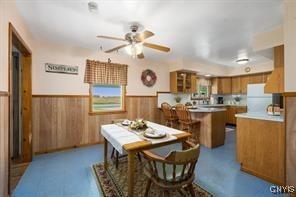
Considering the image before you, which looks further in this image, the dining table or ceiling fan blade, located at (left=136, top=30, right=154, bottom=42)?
ceiling fan blade, located at (left=136, top=30, right=154, bottom=42)

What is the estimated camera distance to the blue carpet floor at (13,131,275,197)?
1.96 meters

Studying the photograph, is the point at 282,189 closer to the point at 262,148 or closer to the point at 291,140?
→ the point at 262,148

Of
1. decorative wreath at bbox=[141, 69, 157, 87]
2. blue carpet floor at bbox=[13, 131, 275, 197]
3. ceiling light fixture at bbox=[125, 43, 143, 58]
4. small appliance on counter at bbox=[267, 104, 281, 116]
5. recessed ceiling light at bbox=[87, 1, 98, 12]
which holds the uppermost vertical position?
recessed ceiling light at bbox=[87, 1, 98, 12]

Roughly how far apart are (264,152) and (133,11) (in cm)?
279

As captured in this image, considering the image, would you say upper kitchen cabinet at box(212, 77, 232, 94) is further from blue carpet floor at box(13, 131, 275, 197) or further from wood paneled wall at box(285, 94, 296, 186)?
wood paneled wall at box(285, 94, 296, 186)

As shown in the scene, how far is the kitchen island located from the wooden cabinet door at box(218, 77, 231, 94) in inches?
121

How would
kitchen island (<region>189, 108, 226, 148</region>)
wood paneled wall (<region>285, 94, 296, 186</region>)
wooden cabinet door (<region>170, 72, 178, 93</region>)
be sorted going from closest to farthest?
1. wood paneled wall (<region>285, 94, 296, 186</region>)
2. kitchen island (<region>189, 108, 226, 148</region>)
3. wooden cabinet door (<region>170, 72, 178, 93</region>)

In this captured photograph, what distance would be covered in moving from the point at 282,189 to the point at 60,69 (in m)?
4.43

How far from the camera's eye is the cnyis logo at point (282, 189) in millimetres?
1812

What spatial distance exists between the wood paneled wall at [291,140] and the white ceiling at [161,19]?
4.23ft

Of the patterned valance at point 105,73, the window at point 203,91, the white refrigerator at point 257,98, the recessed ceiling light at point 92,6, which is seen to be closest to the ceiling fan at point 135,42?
the recessed ceiling light at point 92,6

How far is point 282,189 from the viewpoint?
1.96 m

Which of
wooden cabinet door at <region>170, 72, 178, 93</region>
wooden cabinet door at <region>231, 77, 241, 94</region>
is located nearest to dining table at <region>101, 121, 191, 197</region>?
wooden cabinet door at <region>170, 72, 178, 93</region>

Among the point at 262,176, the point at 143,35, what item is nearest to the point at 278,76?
the point at 262,176
